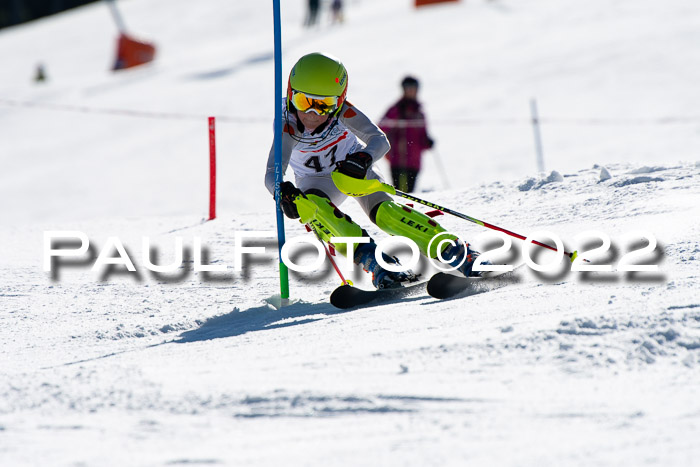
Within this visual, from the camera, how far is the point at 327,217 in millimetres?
4914

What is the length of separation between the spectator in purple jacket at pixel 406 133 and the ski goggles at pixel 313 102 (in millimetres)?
4297

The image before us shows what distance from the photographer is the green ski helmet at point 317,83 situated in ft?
16.3

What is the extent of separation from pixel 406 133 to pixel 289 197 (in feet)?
15.5

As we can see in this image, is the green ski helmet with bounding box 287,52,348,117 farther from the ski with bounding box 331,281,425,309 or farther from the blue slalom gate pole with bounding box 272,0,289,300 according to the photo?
the ski with bounding box 331,281,425,309

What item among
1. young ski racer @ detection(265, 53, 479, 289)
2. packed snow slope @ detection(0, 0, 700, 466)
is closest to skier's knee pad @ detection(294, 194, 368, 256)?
young ski racer @ detection(265, 53, 479, 289)

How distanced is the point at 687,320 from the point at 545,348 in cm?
61

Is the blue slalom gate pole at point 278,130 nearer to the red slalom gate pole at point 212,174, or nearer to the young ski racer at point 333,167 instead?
the young ski racer at point 333,167

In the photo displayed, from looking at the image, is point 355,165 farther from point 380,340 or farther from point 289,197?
point 380,340

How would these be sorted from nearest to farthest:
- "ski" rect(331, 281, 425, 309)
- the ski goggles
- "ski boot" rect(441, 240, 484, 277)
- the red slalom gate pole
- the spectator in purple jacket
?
"ski" rect(331, 281, 425, 309) < "ski boot" rect(441, 240, 484, 277) < the ski goggles < the red slalom gate pole < the spectator in purple jacket

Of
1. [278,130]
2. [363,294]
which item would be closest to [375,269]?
[363,294]

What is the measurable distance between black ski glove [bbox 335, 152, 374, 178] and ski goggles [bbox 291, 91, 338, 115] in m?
0.35

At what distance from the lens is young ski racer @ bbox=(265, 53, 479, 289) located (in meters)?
4.90

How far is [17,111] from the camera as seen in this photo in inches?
849

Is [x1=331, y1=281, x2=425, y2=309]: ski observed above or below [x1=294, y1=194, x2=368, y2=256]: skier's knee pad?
below
